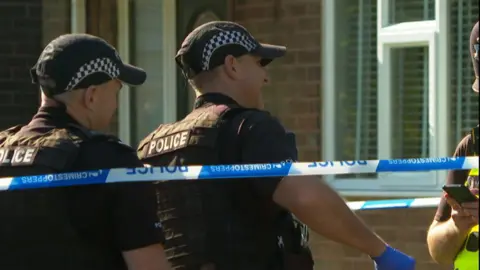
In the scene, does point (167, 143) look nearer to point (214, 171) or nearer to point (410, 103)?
point (214, 171)

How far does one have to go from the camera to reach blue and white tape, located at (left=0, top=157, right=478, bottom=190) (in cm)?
316

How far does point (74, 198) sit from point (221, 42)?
0.86 meters

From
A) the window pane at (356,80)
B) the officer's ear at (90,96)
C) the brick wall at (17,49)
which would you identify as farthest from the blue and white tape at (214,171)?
the brick wall at (17,49)

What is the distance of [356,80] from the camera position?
20.8 feet

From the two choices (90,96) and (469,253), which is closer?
(90,96)

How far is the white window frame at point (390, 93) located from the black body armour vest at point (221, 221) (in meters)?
2.52

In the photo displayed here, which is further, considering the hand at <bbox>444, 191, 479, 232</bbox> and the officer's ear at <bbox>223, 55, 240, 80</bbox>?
the officer's ear at <bbox>223, 55, 240, 80</bbox>

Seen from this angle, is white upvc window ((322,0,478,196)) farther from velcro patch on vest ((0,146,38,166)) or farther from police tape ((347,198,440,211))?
velcro patch on vest ((0,146,38,166))

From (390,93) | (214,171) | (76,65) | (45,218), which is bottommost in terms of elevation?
(45,218)

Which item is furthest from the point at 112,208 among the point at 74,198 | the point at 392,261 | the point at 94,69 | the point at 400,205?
the point at 400,205

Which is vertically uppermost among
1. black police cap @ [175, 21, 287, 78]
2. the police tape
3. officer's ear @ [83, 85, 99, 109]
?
black police cap @ [175, 21, 287, 78]

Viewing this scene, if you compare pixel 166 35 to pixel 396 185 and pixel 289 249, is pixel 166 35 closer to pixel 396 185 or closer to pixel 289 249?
pixel 396 185

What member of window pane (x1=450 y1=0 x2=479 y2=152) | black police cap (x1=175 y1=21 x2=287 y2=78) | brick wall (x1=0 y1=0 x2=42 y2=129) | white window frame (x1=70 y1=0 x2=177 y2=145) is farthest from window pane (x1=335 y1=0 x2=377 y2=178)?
black police cap (x1=175 y1=21 x2=287 y2=78)

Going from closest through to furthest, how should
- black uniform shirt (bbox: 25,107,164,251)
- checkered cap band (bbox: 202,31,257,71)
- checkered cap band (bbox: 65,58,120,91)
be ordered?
1. black uniform shirt (bbox: 25,107,164,251)
2. checkered cap band (bbox: 65,58,120,91)
3. checkered cap band (bbox: 202,31,257,71)
